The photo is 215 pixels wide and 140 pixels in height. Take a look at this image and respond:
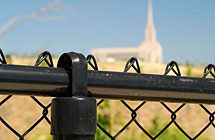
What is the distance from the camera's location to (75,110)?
0.88 metres

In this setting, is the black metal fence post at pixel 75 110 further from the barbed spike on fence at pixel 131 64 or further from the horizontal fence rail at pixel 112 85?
the barbed spike on fence at pixel 131 64

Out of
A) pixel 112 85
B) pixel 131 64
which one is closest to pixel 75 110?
→ pixel 112 85

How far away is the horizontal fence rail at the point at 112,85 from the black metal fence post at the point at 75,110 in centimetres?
3

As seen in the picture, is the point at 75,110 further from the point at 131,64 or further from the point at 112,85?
the point at 131,64

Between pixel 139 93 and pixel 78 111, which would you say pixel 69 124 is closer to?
pixel 78 111

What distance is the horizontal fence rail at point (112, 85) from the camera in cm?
87

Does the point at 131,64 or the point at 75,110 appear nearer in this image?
the point at 75,110

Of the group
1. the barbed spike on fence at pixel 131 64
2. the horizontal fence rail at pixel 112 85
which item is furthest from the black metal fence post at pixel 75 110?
the barbed spike on fence at pixel 131 64

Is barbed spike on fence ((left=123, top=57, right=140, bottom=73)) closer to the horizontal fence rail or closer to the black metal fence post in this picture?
the horizontal fence rail

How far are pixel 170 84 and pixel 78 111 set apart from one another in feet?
0.99

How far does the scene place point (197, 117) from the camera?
5.27 meters

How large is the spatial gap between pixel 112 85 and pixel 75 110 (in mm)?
135

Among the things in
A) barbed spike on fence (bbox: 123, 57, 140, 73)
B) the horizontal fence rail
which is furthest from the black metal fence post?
barbed spike on fence (bbox: 123, 57, 140, 73)

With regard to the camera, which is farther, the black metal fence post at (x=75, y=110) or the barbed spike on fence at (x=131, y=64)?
the barbed spike on fence at (x=131, y=64)
